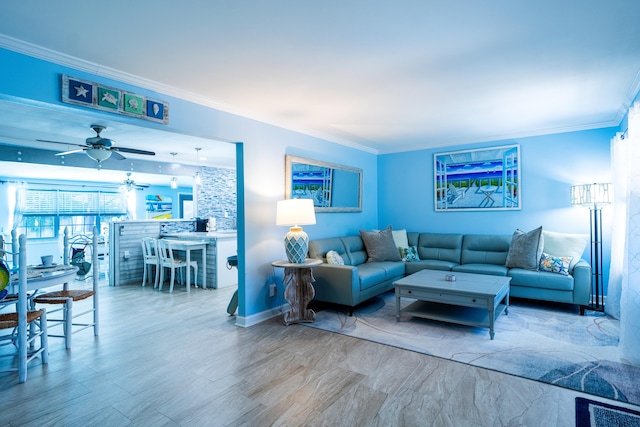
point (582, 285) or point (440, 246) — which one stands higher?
point (440, 246)

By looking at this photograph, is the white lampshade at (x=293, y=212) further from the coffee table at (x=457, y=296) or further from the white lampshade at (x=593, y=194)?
the white lampshade at (x=593, y=194)

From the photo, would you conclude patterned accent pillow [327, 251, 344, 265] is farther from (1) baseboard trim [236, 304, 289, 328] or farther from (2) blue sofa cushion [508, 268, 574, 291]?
(2) blue sofa cushion [508, 268, 574, 291]

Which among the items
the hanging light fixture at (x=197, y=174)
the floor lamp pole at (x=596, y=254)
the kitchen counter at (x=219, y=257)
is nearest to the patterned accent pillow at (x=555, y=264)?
the floor lamp pole at (x=596, y=254)

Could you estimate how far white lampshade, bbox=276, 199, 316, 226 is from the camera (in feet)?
11.9

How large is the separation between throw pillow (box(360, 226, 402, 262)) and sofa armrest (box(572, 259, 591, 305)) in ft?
6.92

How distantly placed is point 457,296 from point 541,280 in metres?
1.44

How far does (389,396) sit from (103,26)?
2.88 metres

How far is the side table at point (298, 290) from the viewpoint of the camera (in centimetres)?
364

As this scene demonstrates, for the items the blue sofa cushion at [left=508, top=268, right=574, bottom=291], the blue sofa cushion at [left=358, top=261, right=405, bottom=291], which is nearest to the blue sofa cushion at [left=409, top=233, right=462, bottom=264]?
the blue sofa cushion at [left=358, top=261, right=405, bottom=291]

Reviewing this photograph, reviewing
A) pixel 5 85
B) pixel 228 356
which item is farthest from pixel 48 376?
pixel 5 85

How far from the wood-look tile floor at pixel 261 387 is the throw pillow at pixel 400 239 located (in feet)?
8.08

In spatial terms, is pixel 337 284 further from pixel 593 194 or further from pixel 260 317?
pixel 593 194

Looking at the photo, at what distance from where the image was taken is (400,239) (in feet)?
17.9

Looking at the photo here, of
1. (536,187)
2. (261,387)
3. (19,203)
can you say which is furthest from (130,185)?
(536,187)
